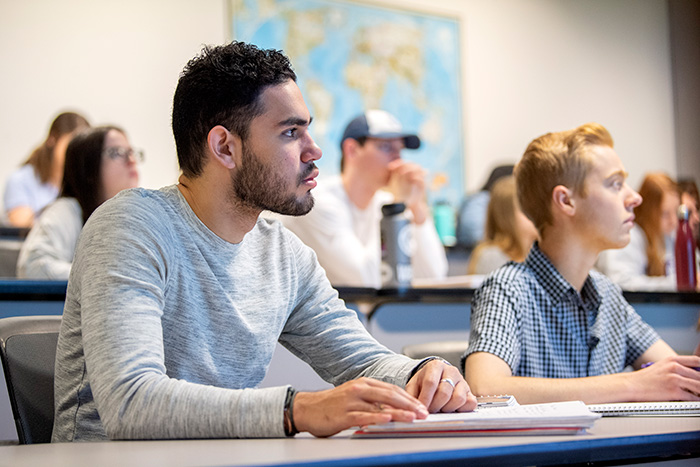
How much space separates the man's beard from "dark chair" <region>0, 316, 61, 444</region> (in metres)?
0.38

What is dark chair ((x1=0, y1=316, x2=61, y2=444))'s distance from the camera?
1137mm

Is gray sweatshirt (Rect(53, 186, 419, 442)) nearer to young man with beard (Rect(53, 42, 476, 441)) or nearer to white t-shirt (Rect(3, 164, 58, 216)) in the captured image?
young man with beard (Rect(53, 42, 476, 441))

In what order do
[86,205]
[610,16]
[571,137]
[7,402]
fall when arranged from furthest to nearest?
[610,16] → [86,205] → [571,137] → [7,402]

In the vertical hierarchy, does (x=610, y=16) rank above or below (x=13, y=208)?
above

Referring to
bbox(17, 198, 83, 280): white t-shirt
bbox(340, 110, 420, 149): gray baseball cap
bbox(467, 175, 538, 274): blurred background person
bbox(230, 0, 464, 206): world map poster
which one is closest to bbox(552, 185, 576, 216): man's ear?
bbox(340, 110, 420, 149): gray baseball cap

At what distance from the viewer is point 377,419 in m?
0.83

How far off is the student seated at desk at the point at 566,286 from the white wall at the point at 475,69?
207cm

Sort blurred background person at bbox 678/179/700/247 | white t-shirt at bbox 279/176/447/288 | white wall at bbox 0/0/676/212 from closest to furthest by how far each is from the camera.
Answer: white t-shirt at bbox 279/176/447/288 < blurred background person at bbox 678/179/700/247 < white wall at bbox 0/0/676/212

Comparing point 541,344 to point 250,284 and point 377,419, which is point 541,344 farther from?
point 377,419

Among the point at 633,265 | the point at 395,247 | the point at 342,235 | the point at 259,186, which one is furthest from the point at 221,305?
the point at 633,265

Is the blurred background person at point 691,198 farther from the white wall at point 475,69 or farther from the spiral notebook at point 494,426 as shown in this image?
the spiral notebook at point 494,426

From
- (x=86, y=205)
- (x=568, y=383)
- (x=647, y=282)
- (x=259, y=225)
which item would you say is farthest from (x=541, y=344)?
(x=647, y=282)

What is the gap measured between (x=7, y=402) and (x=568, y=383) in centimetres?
102

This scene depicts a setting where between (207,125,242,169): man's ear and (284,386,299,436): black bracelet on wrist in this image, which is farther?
(207,125,242,169): man's ear
